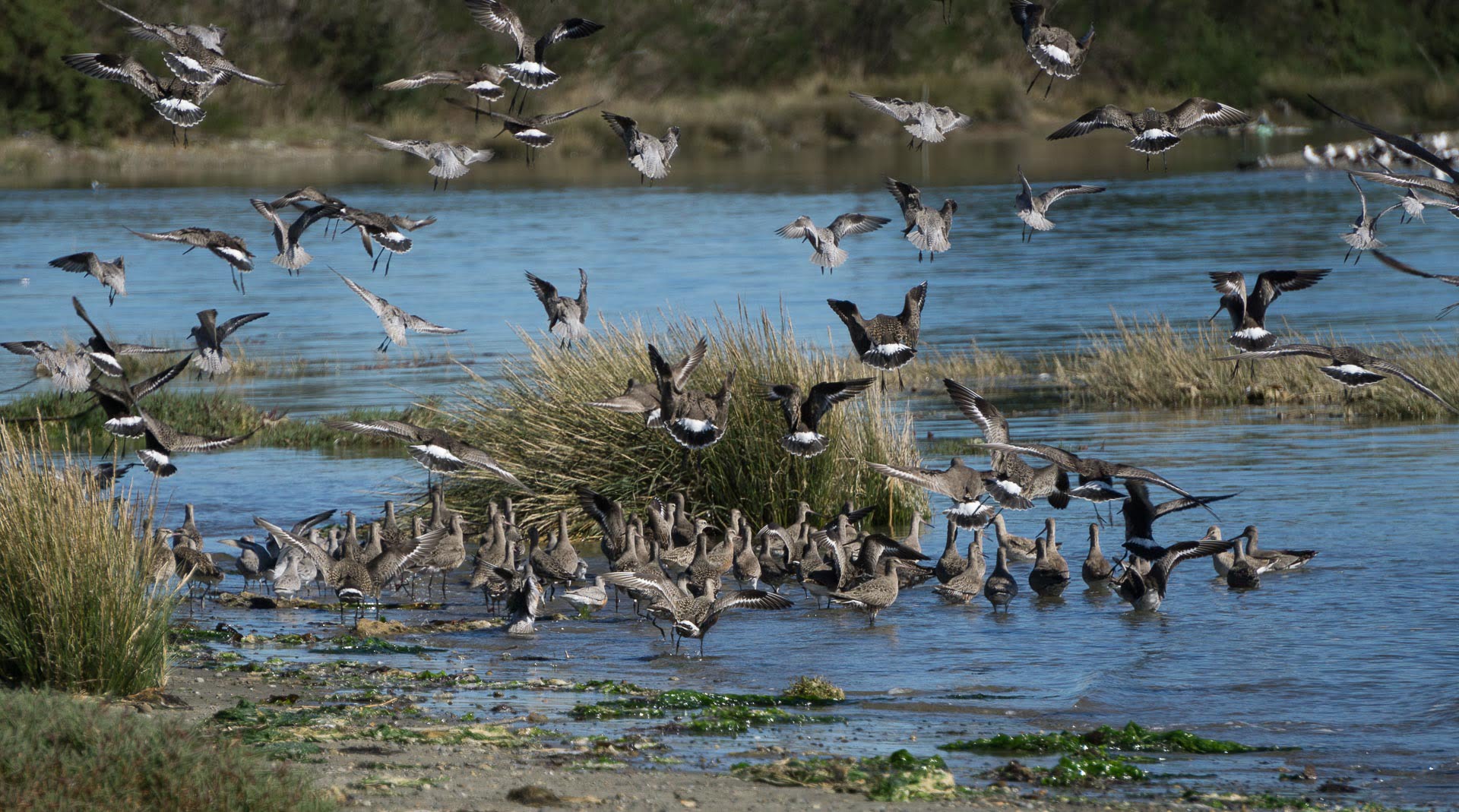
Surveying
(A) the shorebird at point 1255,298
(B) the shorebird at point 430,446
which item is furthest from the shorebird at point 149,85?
(A) the shorebird at point 1255,298

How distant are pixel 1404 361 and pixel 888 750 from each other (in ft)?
50.3

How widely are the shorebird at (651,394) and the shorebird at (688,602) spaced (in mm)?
1406

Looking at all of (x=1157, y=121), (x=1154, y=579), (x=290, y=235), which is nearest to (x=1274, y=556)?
(x=1154, y=579)

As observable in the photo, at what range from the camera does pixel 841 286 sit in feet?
139

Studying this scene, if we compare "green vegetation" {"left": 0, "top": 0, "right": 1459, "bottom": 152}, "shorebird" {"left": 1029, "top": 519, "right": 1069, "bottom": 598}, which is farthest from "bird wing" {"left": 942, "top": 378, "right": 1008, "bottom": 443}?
"green vegetation" {"left": 0, "top": 0, "right": 1459, "bottom": 152}

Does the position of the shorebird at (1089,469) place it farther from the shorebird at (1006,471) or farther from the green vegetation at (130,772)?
the green vegetation at (130,772)

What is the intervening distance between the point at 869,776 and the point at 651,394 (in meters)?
6.53

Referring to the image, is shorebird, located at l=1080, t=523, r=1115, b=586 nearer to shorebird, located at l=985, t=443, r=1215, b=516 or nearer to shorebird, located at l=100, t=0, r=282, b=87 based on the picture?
shorebird, located at l=985, t=443, r=1215, b=516

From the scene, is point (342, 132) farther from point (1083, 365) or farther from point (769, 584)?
point (769, 584)

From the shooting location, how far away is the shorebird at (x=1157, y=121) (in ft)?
40.7

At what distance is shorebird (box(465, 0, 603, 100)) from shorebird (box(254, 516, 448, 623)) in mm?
3594

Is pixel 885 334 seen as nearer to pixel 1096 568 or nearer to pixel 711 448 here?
pixel 1096 568

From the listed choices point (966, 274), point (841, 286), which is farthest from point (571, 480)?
point (966, 274)

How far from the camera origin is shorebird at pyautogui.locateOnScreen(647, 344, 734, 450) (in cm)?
1295
